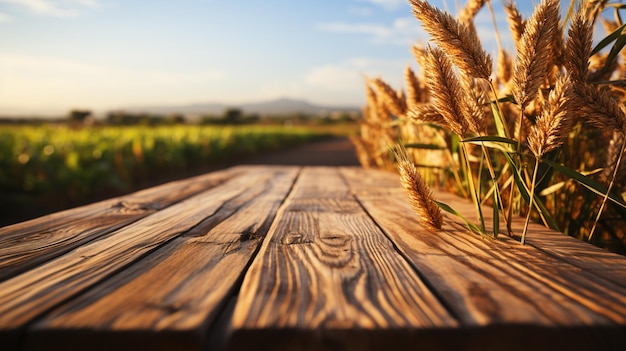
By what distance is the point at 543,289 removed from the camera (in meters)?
0.80

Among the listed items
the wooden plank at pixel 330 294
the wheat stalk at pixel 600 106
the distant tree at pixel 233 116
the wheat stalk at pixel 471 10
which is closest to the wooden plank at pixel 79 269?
the wooden plank at pixel 330 294

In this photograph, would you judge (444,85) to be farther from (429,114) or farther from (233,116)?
(233,116)

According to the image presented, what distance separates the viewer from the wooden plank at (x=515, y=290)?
0.63m

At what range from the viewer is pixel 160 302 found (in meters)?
0.73

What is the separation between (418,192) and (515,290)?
18.7 inches

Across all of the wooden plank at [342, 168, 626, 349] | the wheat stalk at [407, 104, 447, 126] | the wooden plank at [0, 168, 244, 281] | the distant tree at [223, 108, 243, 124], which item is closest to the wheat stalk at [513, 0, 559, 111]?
the wheat stalk at [407, 104, 447, 126]

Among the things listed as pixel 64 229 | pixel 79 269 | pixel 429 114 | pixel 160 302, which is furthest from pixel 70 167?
pixel 160 302

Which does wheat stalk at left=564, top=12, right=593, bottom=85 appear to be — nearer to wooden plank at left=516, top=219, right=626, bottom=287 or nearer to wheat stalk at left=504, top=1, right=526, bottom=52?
wheat stalk at left=504, top=1, right=526, bottom=52

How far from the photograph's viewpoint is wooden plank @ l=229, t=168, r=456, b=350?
622 mm

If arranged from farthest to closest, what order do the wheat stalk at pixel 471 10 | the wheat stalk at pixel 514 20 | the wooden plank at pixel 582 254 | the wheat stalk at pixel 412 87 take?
1. the wheat stalk at pixel 412 87
2. the wheat stalk at pixel 471 10
3. the wheat stalk at pixel 514 20
4. the wooden plank at pixel 582 254

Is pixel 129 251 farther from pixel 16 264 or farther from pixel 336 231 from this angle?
pixel 336 231

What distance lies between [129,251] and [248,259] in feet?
1.05

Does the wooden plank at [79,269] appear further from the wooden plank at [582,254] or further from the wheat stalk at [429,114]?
the wooden plank at [582,254]

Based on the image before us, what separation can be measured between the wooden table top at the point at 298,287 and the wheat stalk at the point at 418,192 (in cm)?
6
